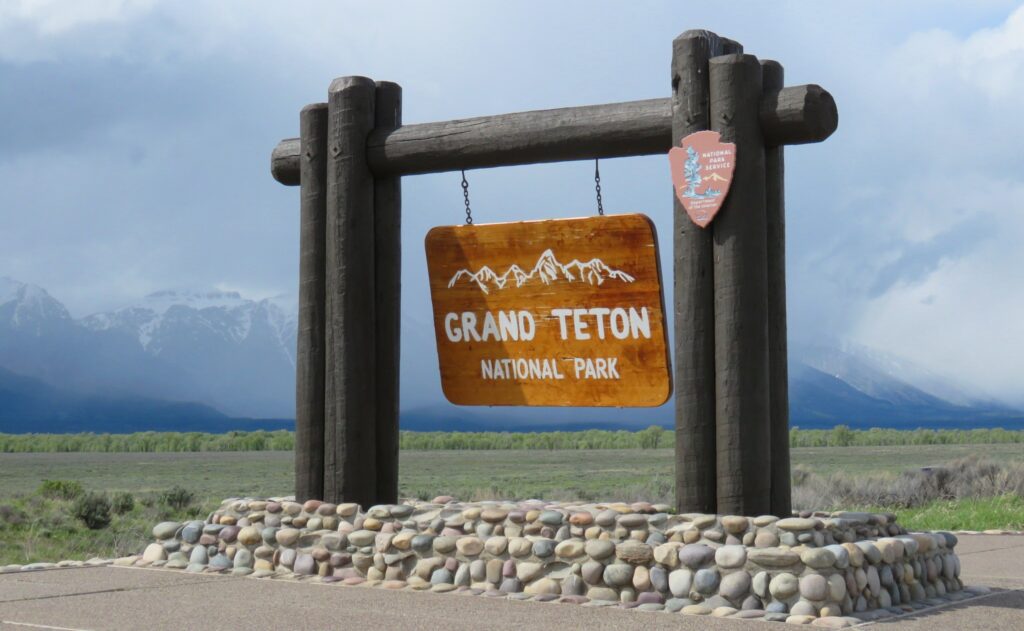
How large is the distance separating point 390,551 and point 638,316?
9.05 feet

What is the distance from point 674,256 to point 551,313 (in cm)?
136

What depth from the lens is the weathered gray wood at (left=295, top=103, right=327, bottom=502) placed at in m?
11.8

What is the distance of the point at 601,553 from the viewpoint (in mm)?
9789

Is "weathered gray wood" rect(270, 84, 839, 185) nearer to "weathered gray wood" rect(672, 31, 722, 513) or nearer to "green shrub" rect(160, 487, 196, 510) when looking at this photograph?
"weathered gray wood" rect(672, 31, 722, 513)

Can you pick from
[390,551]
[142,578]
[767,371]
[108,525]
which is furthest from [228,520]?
[108,525]

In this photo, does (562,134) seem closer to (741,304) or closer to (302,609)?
(741,304)

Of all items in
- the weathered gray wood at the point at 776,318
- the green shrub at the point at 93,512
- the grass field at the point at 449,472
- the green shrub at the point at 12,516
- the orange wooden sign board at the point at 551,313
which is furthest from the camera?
the grass field at the point at 449,472

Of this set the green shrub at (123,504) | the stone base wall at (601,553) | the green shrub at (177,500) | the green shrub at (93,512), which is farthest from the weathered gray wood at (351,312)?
the green shrub at (177,500)

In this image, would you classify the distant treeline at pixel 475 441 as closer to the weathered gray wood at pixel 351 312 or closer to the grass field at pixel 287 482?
the grass field at pixel 287 482

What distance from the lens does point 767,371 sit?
9.88 meters

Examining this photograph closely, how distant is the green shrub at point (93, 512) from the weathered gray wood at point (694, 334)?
15.2 metres

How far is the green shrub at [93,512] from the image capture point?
22.9 m

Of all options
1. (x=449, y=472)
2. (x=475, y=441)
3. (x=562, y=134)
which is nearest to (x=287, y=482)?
(x=449, y=472)

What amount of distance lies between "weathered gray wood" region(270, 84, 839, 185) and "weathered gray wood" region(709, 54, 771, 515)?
10.6 inches
